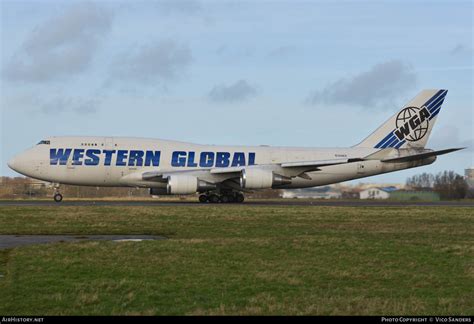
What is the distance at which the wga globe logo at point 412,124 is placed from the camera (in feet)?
165

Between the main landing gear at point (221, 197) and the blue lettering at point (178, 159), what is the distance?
2.64m

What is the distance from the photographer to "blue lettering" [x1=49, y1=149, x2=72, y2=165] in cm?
4284

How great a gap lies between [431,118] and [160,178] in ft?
66.2

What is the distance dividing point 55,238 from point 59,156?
75.8 feet

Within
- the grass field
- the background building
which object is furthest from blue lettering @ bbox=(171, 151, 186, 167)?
the background building

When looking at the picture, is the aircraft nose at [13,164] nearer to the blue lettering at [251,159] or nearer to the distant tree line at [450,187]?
the blue lettering at [251,159]

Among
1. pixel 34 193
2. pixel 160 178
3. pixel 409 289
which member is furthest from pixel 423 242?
pixel 34 193

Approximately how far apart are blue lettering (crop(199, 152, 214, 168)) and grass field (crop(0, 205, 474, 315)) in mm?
19728

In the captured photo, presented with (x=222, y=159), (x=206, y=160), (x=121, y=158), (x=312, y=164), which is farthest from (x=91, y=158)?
(x=312, y=164)

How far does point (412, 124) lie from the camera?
5009cm

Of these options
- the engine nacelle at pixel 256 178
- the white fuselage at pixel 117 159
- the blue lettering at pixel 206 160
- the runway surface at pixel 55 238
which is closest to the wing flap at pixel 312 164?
the engine nacelle at pixel 256 178

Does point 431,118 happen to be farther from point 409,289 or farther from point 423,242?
point 409,289

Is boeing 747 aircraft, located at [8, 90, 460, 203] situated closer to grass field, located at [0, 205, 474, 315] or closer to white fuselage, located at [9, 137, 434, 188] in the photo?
white fuselage, located at [9, 137, 434, 188]

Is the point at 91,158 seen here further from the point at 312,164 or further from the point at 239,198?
the point at 312,164
